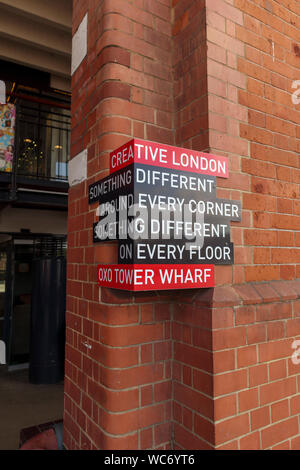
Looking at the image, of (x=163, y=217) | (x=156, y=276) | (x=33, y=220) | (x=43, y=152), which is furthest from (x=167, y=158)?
(x=43, y=152)

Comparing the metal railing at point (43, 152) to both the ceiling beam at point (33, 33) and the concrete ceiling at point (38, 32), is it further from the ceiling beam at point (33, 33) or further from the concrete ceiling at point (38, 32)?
→ the ceiling beam at point (33, 33)

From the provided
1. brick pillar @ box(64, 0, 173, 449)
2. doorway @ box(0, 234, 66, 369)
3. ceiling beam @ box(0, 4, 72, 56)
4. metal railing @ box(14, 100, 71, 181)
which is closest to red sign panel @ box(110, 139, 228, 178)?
brick pillar @ box(64, 0, 173, 449)

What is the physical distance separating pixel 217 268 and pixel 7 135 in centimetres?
494

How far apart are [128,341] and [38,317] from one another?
481 centimetres

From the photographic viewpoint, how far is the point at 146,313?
1.51m

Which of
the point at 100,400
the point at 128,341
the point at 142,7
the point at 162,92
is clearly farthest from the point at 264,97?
the point at 100,400

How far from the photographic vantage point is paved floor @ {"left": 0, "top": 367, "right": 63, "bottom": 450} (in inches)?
141

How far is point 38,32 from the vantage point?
14.1 ft

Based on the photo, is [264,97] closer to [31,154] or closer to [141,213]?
[141,213]

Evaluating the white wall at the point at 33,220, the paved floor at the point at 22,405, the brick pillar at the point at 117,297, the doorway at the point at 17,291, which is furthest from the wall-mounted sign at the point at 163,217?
the white wall at the point at 33,220

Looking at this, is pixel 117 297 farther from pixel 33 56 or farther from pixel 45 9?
pixel 33 56

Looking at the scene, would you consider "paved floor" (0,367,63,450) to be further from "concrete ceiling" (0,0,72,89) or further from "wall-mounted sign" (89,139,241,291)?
"concrete ceiling" (0,0,72,89)

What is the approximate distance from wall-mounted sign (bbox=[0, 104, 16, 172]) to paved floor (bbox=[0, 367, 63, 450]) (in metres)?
3.58

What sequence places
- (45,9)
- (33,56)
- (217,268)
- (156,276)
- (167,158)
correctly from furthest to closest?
(33,56) → (45,9) → (217,268) → (167,158) → (156,276)
